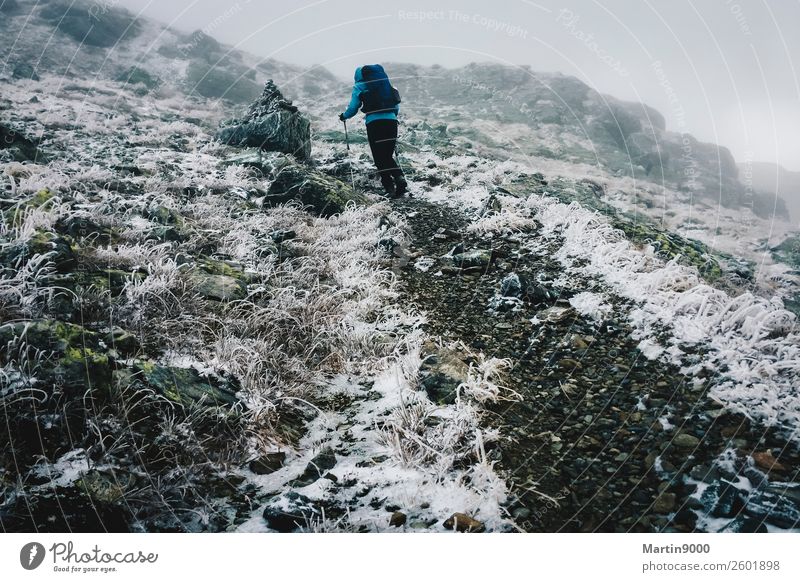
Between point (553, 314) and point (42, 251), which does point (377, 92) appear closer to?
point (553, 314)

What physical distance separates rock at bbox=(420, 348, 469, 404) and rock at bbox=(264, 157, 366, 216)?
4.84 m

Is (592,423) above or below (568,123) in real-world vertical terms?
below

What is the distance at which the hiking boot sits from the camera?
30.3ft

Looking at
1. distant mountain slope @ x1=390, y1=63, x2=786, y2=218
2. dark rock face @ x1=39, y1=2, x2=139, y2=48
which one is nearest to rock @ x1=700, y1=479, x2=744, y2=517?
distant mountain slope @ x1=390, y1=63, x2=786, y2=218

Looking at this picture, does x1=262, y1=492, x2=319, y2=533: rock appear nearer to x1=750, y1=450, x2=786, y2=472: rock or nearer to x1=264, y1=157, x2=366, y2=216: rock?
x1=750, y1=450, x2=786, y2=472: rock

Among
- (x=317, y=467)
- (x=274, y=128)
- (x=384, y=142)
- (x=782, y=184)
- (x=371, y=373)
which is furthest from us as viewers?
(x=782, y=184)

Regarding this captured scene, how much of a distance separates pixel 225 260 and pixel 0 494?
3.47 metres

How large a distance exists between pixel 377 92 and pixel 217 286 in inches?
229

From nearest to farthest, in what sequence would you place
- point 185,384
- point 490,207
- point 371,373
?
point 185,384 → point 371,373 → point 490,207

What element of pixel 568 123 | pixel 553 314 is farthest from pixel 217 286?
pixel 568 123

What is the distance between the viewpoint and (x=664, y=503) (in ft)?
7.25
